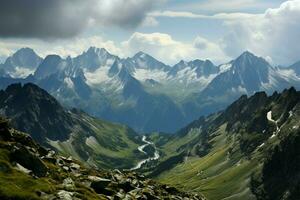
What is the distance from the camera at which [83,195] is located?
91.3 metres

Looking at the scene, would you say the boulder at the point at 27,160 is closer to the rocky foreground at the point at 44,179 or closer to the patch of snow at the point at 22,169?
the rocky foreground at the point at 44,179

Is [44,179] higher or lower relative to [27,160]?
lower

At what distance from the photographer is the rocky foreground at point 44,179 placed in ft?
271

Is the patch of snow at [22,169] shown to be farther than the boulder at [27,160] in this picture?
No

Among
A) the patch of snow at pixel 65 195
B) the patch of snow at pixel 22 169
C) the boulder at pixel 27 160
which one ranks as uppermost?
the boulder at pixel 27 160

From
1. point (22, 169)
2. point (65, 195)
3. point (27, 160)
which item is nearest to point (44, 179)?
point (22, 169)

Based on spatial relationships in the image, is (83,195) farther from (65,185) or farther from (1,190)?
(1,190)

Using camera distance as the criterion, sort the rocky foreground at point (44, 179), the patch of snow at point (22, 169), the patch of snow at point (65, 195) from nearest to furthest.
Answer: the rocky foreground at point (44, 179) < the patch of snow at point (65, 195) < the patch of snow at point (22, 169)

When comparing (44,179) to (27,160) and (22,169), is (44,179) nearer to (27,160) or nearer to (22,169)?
(22,169)

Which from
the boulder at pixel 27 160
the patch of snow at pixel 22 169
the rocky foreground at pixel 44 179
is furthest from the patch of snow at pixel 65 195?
the boulder at pixel 27 160

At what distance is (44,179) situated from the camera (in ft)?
303

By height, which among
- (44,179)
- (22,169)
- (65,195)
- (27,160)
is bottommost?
(65,195)

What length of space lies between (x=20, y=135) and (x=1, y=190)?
42909 millimetres

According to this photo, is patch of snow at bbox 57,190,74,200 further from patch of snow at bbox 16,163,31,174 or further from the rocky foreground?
patch of snow at bbox 16,163,31,174
